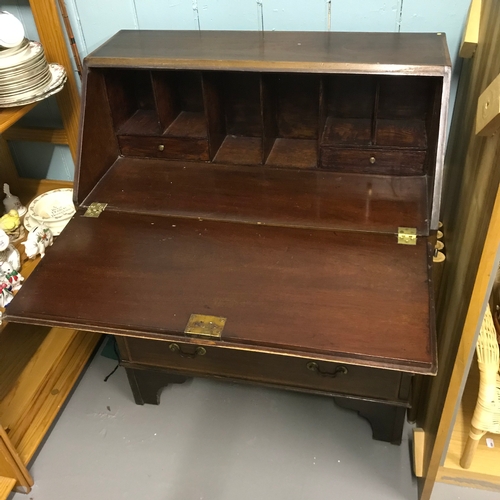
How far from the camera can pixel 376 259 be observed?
1135mm

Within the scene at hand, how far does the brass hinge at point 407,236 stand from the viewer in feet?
3.82

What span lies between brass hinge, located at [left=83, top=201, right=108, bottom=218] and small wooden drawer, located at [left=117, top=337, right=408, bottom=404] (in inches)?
13.4

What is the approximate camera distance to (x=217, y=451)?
5.14 feet

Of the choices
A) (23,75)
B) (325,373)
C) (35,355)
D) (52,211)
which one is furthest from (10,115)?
(325,373)

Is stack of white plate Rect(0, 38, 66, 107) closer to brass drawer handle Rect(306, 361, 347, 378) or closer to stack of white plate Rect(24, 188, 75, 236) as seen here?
stack of white plate Rect(24, 188, 75, 236)

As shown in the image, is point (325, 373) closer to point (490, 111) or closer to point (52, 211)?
point (490, 111)

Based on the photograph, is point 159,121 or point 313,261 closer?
point 313,261

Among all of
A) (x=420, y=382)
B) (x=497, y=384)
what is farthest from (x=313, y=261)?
(x=420, y=382)

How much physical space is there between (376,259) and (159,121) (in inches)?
27.3

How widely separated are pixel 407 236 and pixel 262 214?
34cm

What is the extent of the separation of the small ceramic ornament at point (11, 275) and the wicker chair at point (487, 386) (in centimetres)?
118

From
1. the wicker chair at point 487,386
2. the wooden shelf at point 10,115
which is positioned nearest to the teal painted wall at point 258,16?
the wooden shelf at point 10,115

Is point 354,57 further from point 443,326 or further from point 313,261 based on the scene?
point 443,326

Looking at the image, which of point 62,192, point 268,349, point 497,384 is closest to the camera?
point 268,349
